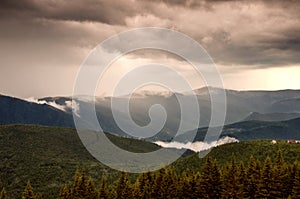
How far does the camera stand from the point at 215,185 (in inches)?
4562

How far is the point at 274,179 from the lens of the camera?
107250 mm

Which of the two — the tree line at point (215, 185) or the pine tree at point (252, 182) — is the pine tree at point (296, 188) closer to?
the tree line at point (215, 185)

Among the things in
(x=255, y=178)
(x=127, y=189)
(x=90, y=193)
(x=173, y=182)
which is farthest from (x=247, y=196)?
(x=90, y=193)

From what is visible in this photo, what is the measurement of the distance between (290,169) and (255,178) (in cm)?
1131

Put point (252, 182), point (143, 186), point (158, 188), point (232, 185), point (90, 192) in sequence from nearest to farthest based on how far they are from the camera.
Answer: point (232, 185)
point (252, 182)
point (158, 188)
point (90, 192)
point (143, 186)

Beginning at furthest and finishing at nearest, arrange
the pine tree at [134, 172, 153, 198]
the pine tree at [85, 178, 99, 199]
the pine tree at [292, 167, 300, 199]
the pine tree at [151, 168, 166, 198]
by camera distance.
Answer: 1. the pine tree at [85, 178, 99, 199]
2. the pine tree at [151, 168, 166, 198]
3. the pine tree at [134, 172, 153, 198]
4. the pine tree at [292, 167, 300, 199]

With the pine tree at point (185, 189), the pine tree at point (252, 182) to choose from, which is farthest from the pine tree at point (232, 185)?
the pine tree at point (185, 189)

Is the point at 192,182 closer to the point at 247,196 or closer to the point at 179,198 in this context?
the point at 179,198

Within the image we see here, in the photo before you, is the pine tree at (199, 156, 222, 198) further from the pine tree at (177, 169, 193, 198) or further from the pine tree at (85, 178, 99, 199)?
the pine tree at (85, 178, 99, 199)

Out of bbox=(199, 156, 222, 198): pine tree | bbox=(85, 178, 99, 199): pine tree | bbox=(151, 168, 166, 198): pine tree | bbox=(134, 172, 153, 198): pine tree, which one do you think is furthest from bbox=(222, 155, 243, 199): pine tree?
bbox=(85, 178, 99, 199): pine tree

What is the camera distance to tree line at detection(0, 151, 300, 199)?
108000 mm

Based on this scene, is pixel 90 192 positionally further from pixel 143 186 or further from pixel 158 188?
pixel 158 188

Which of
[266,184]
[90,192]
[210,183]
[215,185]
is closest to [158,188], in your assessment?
[210,183]

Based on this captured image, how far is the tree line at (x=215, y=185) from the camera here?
108000 mm
